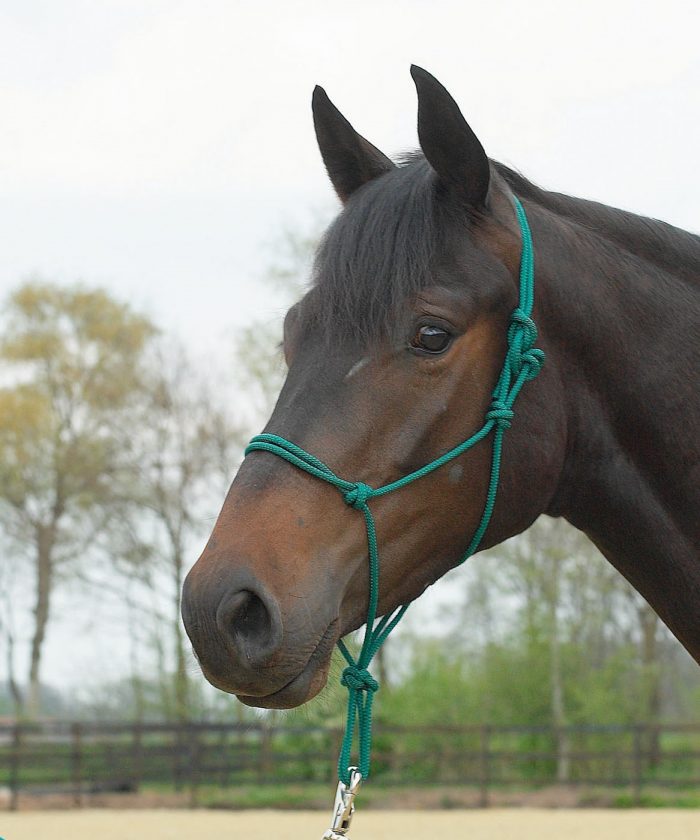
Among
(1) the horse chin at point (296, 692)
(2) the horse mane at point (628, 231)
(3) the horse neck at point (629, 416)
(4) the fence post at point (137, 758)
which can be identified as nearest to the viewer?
(1) the horse chin at point (296, 692)

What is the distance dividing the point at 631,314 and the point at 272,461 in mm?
1055

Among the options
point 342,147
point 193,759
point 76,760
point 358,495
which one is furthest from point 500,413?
point 76,760

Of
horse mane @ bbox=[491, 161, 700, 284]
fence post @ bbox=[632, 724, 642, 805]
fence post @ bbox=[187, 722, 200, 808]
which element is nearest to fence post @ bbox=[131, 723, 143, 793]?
fence post @ bbox=[187, 722, 200, 808]

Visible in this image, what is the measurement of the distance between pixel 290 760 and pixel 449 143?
19.3 metres

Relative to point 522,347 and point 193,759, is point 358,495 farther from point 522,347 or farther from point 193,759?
point 193,759

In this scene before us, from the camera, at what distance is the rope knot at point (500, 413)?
2.34 m

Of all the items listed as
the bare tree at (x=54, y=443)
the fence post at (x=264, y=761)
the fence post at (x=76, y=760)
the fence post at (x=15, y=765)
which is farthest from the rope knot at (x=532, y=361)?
the bare tree at (x=54, y=443)

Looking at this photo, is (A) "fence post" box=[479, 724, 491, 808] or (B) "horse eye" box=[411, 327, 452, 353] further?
(A) "fence post" box=[479, 724, 491, 808]

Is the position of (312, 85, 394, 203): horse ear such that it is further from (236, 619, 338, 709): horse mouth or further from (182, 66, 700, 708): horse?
(236, 619, 338, 709): horse mouth

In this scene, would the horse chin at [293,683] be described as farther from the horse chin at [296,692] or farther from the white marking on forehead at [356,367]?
the white marking on forehead at [356,367]

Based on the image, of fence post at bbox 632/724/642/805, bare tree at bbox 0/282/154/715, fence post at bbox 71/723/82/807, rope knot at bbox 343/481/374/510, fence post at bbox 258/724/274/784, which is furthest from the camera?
bare tree at bbox 0/282/154/715

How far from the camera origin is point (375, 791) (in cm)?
1972

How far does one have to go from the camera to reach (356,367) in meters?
2.26

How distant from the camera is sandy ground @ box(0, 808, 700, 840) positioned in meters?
13.2
